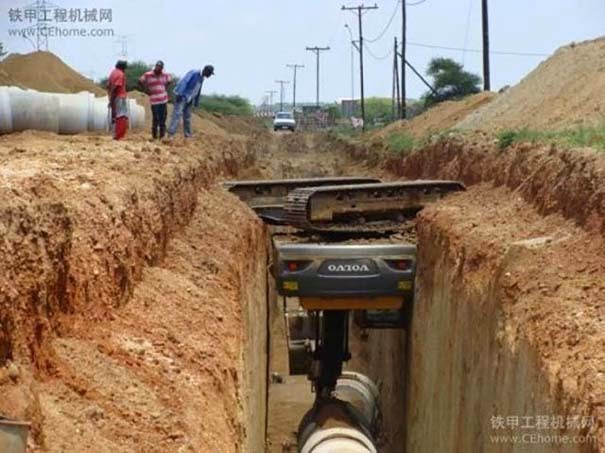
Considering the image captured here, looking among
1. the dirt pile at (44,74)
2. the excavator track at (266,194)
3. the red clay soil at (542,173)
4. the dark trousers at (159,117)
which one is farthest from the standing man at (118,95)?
the dirt pile at (44,74)

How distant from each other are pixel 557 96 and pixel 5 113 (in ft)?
48.6

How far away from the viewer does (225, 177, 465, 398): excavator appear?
55.2 ft

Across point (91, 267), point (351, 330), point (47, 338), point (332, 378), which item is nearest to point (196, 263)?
point (91, 267)

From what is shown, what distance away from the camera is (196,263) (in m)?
11.3

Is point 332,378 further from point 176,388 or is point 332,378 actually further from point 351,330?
point 176,388

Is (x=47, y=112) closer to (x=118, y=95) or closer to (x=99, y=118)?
(x=118, y=95)

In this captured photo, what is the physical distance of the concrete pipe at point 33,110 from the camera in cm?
2005

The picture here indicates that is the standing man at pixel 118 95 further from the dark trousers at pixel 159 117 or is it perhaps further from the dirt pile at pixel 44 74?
the dirt pile at pixel 44 74

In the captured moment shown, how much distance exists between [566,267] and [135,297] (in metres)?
3.94

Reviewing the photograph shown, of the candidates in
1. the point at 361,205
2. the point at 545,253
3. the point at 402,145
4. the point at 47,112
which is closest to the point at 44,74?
the point at 402,145

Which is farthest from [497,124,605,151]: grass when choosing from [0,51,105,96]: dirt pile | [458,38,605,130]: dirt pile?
[0,51,105,96]: dirt pile

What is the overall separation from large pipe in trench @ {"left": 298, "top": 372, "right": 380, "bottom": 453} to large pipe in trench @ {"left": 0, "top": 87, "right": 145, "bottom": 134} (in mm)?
7999

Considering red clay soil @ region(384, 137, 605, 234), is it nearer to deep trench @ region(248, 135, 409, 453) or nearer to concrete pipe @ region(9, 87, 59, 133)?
deep trench @ region(248, 135, 409, 453)

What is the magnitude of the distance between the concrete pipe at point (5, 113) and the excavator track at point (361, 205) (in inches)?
220
